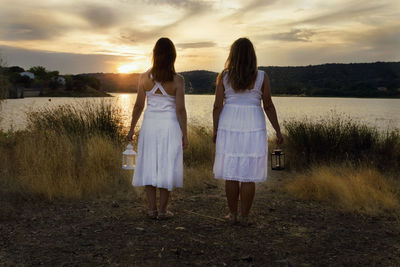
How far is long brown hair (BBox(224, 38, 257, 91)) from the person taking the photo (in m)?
3.77

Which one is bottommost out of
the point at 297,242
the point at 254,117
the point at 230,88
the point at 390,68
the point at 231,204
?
the point at 297,242

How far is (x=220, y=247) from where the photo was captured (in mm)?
3578

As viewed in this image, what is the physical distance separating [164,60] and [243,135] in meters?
1.14

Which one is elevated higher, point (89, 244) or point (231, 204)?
point (231, 204)

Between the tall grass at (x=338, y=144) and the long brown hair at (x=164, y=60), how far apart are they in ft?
16.9

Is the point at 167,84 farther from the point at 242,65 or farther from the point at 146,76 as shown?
the point at 242,65

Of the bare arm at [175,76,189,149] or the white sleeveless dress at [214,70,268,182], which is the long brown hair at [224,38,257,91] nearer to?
the white sleeveless dress at [214,70,268,182]

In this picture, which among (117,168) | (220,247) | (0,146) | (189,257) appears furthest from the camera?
(0,146)

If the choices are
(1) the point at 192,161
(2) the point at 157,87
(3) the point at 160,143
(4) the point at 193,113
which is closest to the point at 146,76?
(2) the point at 157,87

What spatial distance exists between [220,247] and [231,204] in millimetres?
665

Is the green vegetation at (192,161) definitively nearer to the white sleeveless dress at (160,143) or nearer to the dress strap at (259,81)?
the white sleeveless dress at (160,143)

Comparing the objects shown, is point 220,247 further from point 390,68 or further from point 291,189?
point 390,68

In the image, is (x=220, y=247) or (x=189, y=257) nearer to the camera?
(x=189, y=257)

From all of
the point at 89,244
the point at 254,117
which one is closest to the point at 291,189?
the point at 254,117
